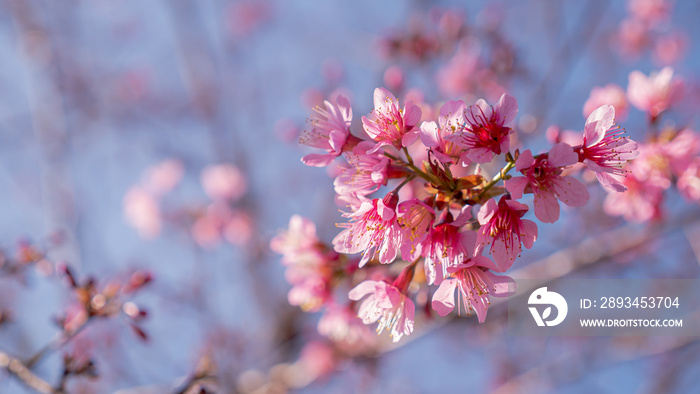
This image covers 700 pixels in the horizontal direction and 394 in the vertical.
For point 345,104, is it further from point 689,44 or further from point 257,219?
point 689,44

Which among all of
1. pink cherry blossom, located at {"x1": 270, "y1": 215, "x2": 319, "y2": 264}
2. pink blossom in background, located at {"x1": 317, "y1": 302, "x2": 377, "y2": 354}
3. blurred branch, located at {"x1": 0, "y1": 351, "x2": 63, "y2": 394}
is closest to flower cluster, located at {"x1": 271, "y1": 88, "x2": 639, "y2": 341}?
pink cherry blossom, located at {"x1": 270, "y1": 215, "x2": 319, "y2": 264}

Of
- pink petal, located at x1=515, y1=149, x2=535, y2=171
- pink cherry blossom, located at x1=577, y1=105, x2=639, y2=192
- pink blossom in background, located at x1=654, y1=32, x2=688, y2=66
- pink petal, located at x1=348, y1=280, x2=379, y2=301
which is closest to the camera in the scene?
pink petal, located at x1=515, y1=149, x2=535, y2=171

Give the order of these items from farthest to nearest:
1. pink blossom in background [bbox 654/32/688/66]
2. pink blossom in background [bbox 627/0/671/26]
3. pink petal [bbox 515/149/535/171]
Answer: pink blossom in background [bbox 654/32/688/66] < pink blossom in background [bbox 627/0/671/26] < pink petal [bbox 515/149/535/171]

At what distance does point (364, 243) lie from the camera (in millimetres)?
1300

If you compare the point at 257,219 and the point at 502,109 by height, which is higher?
the point at 502,109

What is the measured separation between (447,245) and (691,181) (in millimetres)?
1229

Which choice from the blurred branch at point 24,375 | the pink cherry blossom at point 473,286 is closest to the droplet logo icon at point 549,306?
the pink cherry blossom at point 473,286

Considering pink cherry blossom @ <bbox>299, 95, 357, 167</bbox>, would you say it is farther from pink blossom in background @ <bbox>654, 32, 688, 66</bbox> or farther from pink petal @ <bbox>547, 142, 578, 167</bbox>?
pink blossom in background @ <bbox>654, 32, 688, 66</bbox>

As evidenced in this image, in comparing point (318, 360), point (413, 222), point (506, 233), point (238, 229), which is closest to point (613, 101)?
point (506, 233)

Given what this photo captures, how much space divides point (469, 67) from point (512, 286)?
2.71 m

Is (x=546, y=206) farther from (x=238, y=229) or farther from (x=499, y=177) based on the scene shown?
(x=238, y=229)

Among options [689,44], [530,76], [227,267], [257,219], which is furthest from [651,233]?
[227,267]

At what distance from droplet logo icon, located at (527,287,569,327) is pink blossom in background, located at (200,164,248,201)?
9.73ft

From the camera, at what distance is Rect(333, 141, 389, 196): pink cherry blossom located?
1155mm
